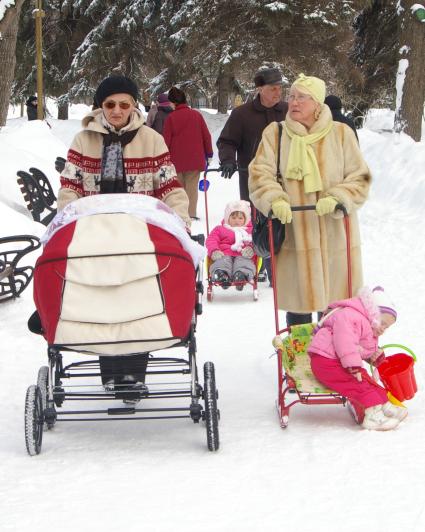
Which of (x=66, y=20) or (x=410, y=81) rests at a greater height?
(x=66, y=20)

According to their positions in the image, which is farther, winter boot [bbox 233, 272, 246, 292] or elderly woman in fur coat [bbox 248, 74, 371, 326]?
winter boot [bbox 233, 272, 246, 292]

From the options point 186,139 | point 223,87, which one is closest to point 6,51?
point 186,139

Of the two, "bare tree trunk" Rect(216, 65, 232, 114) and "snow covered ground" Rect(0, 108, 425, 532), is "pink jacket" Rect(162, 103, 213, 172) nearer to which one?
"snow covered ground" Rect(0, 108, 425, 532)

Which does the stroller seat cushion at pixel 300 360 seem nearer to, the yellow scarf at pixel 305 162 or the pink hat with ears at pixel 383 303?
the pink hat with ears at pixel 383 303

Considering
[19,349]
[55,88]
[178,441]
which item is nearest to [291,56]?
[55,88]

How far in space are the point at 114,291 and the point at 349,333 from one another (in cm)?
131

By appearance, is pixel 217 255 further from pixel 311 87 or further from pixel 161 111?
pixel 161 111

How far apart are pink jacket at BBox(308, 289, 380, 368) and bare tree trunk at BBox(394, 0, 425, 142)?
12.9 metres

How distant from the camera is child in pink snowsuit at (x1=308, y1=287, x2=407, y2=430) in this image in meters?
4.69

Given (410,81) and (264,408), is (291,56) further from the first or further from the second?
(264,408)

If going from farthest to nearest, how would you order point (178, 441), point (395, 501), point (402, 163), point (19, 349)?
point (402, 163) → point (19, 349) → point (178, 441) → point (395, 501)

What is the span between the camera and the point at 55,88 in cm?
3434

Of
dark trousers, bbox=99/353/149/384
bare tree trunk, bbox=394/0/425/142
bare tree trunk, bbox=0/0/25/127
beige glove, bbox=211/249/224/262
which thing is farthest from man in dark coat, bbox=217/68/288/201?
bare tree trunk, bbox=394/0/425/142

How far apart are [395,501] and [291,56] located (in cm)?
2543
